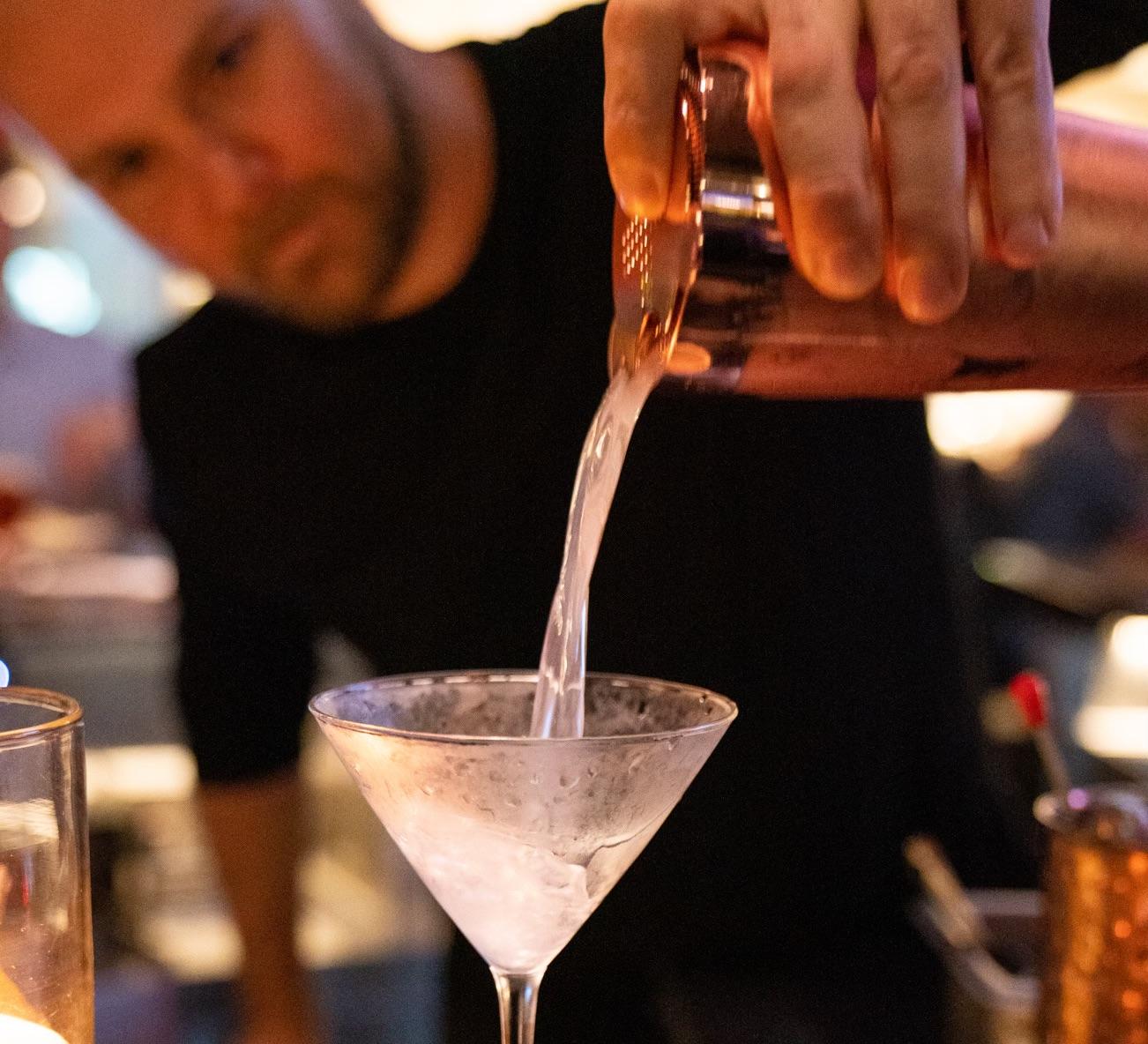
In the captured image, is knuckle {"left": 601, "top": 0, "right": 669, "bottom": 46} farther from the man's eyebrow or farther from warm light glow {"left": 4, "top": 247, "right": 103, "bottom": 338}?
warm light glow {"left": 4, "top": 247, "right": 103, "bottom": 338}

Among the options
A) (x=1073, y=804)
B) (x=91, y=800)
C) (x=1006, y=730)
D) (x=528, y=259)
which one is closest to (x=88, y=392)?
(x=91, y=800)

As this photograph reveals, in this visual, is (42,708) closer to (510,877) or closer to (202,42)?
(510,877)

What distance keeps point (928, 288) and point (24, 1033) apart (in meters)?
0.48

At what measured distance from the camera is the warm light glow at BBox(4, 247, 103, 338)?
209 inches

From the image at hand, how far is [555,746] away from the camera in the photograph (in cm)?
55

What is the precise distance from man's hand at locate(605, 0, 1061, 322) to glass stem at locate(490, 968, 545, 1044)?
1.23ft

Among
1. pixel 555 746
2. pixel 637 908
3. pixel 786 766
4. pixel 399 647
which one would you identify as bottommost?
pixel 637 908

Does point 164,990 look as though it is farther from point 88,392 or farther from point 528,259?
point 88,392

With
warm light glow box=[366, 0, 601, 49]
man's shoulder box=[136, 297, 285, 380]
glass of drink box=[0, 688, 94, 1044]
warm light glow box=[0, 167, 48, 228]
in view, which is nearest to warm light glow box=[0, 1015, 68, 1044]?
A: glass of drink box=[0, 688, 94, 1044]

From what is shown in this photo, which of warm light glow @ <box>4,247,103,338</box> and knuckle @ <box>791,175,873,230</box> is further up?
warm light glow @ <box>4,247,103,338</box>

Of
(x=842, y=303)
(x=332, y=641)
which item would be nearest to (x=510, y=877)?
(x=842, y=303)

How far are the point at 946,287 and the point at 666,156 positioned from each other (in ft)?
0.47

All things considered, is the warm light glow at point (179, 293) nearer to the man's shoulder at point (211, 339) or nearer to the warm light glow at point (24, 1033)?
the man's shoulder at point (211, 339)

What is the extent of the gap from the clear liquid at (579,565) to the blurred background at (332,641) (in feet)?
1.82
